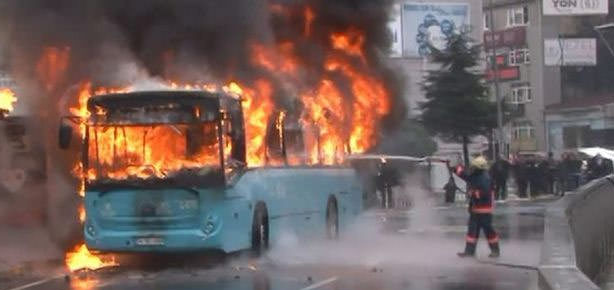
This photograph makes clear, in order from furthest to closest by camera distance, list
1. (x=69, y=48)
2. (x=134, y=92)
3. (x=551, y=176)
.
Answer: (x=551, y=176) → (x=69, y=48) → (x=134, y=92)

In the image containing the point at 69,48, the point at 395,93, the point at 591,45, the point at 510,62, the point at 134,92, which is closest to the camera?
the point at 134,92

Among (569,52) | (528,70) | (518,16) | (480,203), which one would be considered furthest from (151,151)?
(518,16)

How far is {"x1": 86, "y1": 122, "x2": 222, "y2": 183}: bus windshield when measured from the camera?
15.3 metres

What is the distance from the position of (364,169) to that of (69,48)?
26.6 feet

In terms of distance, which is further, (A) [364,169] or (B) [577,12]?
(B) [577,12]

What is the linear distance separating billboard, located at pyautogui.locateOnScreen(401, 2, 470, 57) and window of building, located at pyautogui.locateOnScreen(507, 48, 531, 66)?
1450 cm

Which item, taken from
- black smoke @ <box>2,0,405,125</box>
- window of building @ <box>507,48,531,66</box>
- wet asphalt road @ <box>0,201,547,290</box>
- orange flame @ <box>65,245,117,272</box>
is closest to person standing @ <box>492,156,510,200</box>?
wet asphalt road @ <box>0,201,547,290</box>

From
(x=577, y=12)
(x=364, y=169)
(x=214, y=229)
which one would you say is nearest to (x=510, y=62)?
(x=577, y=12)

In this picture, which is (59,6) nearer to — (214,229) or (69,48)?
(69,48)

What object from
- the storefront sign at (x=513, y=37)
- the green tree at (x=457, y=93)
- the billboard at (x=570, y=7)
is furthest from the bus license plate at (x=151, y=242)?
the storefront sign at (x=513, y=37)

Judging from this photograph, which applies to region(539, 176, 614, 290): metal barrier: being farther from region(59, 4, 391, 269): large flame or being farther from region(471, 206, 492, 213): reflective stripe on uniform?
region(59, 4, 391, 269): large flame

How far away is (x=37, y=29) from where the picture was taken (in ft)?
62.5

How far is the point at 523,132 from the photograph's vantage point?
69.2 m

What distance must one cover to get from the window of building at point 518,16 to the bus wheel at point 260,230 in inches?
2080
